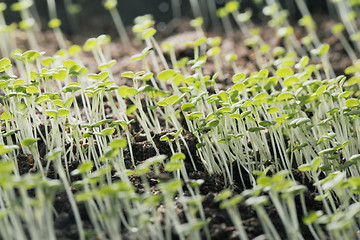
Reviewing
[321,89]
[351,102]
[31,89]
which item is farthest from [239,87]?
[31,89]

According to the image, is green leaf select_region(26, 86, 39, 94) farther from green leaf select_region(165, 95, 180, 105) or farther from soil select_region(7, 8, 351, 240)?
green leaf select_region(165, 95, 180, 105)

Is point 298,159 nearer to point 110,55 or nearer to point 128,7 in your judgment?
point 110,55

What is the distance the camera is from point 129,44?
10.9ft

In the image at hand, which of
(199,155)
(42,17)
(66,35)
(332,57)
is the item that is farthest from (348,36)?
(42,17)

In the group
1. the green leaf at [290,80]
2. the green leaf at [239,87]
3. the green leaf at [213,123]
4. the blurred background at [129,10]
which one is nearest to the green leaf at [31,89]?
the green leaf at [213,123]

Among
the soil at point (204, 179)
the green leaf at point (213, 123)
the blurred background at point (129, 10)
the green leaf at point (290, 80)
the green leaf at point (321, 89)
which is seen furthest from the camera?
the blurred background at point (129, 10)

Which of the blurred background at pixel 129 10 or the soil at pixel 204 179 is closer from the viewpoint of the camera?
the soil at pixel 204 179

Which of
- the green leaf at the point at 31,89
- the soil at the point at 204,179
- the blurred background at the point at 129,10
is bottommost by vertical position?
the soil at the point at 204,179

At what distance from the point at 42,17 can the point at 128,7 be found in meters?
0.76

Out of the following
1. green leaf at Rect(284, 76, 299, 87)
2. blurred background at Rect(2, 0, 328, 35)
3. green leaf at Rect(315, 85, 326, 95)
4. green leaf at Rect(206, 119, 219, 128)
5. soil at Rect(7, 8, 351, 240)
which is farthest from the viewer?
blurred background at Rect(2, 0, 328, 35)

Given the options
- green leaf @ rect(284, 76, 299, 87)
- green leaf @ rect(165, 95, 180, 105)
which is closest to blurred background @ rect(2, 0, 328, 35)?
green leaf @ rect(284, 76, 299, 87)

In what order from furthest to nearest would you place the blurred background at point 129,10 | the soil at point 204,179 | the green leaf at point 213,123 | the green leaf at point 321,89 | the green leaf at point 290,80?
the blurred background at point 129,10 → the green leaf at point 290,80 → the green leaf at point 321,89 → the green leaf at point 213,123 → the soil at point 204,179

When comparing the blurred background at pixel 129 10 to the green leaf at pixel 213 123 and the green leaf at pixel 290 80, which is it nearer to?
the green leaf at pixel 290 80

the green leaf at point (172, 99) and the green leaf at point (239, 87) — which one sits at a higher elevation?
the green leaf at point (172, 99)
